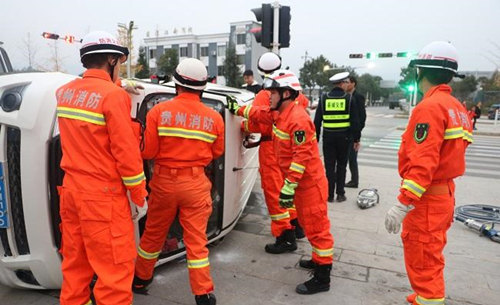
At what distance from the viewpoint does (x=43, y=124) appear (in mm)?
2396

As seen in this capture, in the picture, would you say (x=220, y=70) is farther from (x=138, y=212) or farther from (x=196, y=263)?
(x=196, y=263)

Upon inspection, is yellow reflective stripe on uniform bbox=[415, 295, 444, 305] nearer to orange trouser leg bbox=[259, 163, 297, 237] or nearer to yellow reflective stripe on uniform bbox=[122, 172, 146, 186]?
orange trouser leg bbox=[259, 163, 297, 237]

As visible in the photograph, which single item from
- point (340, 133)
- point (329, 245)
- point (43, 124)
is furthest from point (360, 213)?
point (43, 124)

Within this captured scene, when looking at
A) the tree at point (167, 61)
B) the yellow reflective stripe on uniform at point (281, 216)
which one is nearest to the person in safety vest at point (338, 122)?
the yellow reflective stripe on uniform at point (281, 216)

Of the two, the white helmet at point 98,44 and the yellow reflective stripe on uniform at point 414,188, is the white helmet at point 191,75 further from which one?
the yellow reflective stripe on uniform at point 414,188

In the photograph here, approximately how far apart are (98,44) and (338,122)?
3.76 metres

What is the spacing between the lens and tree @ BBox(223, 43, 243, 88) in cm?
4534

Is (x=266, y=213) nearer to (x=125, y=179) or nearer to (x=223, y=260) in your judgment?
(x=223, y=260)

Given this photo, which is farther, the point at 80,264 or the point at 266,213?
the point at 266,213

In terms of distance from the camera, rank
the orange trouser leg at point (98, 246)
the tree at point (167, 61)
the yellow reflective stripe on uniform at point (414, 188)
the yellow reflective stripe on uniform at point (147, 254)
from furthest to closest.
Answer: the tree at point (167, 61) → the yellow reflective stripe on uniform at point (147, 254) → the yellow reflective stripe on uniform at point (414, 188) → the orange trouser leg at point (98, 246)

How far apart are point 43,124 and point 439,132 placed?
2.52 meters

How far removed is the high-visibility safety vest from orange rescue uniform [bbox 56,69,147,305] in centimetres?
364

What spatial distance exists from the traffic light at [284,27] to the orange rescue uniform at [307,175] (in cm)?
320

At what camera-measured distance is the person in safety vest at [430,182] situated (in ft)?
7.70
